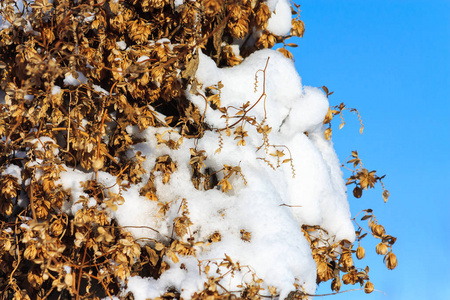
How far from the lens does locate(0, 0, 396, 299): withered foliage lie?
2277 millimetres

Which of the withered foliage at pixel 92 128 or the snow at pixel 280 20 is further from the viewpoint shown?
the snow at pixel 280 20

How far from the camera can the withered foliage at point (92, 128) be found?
7.47 ft

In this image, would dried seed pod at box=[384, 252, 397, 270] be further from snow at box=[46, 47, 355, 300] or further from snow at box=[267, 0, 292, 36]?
snow at box=[267, 0, 292, 36]

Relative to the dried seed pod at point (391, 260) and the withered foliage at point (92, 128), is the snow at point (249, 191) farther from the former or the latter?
the dried seed pod at point (391, 260)

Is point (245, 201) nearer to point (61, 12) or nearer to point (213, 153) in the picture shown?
point (213, 153)

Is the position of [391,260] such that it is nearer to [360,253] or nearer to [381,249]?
[381,249]

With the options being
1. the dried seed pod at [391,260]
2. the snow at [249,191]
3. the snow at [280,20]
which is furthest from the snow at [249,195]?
the dried seed pod at [391,260]

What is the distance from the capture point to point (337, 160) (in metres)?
3.49

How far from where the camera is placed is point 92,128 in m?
2.48

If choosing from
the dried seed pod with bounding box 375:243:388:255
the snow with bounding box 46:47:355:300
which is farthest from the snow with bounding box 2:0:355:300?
the dried seed pod with bounding box 375:243:388:255

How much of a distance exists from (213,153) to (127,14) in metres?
0.93

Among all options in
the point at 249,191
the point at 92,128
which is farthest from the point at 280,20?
the point at 92,128

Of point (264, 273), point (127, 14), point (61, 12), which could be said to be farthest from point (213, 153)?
point (61, 12)

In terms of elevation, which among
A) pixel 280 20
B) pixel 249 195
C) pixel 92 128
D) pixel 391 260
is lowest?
pixel 92 128
